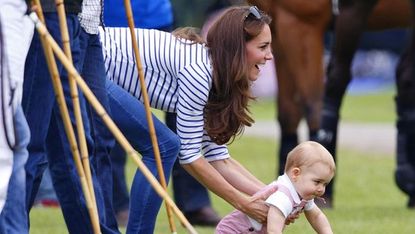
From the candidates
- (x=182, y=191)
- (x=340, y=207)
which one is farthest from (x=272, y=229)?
(x=340, y=207)

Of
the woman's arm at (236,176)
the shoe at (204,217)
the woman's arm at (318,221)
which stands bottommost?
the shoe at (204,217)

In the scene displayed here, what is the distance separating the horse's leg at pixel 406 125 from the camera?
9.77 metres

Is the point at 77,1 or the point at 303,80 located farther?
the point at 303,80

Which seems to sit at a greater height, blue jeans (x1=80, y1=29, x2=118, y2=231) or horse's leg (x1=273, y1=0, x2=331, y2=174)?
blue jeans (x1=80, y1=29, x2=118, y2=231)

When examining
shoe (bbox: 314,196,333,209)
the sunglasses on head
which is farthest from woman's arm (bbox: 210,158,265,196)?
shoe (bbox: 314,196,333,209)

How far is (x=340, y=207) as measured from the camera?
9.85m

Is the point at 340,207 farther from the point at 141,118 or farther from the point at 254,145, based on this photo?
the point at 254,145

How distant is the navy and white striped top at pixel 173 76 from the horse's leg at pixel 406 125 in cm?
361

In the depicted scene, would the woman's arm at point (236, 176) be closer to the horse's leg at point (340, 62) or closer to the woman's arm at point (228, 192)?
the woman's arm at point (228, 192)

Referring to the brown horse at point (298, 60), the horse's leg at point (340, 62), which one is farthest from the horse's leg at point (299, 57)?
the horse's leg at point (340, 62)

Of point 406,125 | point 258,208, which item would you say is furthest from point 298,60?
point 258,208

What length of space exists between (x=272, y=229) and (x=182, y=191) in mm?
2839

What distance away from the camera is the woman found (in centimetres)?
591

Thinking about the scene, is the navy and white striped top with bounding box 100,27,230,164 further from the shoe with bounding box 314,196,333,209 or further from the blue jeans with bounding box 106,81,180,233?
the shoe with bounding box 314,196,333,209
